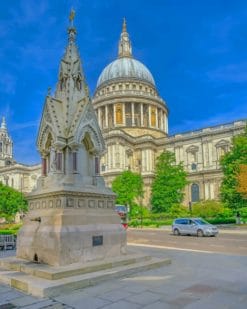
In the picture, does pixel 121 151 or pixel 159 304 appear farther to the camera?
pixel 121 151

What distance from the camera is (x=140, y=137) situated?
8288 centimetres

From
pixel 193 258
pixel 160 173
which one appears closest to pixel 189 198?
pixel 160 173

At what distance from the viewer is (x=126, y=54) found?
107 m

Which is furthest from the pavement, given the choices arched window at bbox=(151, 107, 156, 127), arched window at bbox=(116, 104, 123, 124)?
arched window at bbox=(151, 107, 156, 127)

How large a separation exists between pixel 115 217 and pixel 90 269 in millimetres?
2859

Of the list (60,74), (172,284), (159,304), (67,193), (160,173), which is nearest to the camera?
(159,304)

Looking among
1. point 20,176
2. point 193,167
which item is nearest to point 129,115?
point 193,167

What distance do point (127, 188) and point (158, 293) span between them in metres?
54.4

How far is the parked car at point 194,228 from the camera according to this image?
2950 cm

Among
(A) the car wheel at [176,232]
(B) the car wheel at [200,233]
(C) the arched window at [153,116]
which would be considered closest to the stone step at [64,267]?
(B) the car wheel at [200,233]

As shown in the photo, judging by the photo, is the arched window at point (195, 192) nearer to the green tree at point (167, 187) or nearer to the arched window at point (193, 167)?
the arched window at point (193, 167)

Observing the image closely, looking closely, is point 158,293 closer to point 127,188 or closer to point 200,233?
point 200,233

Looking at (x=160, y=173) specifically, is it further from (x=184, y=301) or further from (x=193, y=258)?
(x=184, y=301)

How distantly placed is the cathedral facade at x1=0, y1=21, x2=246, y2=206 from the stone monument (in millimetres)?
60488
